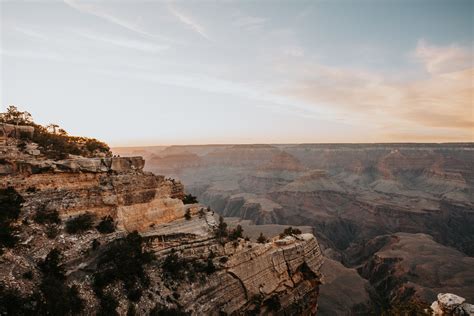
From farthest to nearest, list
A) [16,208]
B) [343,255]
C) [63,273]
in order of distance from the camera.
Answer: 1. [343,255]
2. [16,208]
3. [63,273]

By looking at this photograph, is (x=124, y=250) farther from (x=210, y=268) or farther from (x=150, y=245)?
(x=210, y=268)

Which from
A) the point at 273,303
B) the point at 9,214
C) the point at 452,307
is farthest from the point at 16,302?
the point at 452,307

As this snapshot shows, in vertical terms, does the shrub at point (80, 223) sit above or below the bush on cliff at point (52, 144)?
below

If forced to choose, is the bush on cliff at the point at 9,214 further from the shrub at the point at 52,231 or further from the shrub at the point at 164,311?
the shrub at the point at 164,311

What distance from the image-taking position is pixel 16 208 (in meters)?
20.6

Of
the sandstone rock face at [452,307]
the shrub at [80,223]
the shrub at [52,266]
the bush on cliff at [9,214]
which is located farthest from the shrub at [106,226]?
the sandstone rock face at [452,307]

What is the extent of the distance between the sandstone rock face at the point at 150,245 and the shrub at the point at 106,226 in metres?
0.38

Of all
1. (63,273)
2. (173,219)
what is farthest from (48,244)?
(173,219)

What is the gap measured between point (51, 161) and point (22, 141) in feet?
16.5

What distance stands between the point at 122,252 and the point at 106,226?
8.75ft

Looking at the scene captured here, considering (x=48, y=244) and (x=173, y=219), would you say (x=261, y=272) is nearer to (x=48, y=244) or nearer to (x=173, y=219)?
(x=173, y=219)

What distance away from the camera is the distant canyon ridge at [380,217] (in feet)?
189

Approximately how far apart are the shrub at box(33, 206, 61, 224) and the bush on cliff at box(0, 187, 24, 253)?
1.12 metres

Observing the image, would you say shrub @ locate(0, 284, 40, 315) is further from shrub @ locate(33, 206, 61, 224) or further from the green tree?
the green tree
